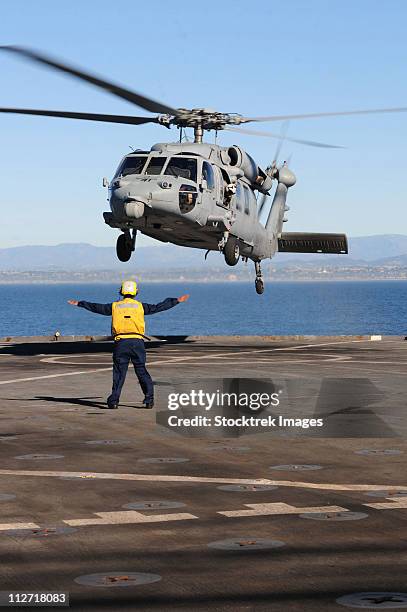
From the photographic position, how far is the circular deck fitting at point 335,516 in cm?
864

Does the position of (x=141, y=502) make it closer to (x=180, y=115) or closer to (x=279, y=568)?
(x=279, y=568)

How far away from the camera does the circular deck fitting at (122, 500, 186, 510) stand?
9195 mm

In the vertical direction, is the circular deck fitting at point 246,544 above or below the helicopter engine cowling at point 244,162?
below

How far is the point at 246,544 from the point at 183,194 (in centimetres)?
2287

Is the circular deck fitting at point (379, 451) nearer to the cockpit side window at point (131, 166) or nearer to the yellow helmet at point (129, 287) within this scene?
the yellow helmet at point (129, 287)

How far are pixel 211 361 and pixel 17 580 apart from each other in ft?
71.2

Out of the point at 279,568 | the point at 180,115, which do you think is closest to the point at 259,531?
the point at 279,568

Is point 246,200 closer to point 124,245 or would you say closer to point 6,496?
point 124,245

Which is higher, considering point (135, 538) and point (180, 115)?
point (180, 115)

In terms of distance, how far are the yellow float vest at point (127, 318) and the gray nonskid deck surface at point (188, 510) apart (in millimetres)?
1322

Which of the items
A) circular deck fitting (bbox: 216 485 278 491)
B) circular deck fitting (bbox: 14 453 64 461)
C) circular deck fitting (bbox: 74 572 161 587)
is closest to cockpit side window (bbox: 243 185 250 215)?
circular deck fitting (bbox: 14 453 64 461)

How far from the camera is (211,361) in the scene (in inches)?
1110

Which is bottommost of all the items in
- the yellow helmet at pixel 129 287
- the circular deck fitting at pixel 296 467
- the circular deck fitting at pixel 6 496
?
the circular deck fitting at pixel 6 496

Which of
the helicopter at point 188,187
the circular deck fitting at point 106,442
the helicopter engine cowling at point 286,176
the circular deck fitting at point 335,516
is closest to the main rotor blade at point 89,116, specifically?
the helicopter at point 188,187
